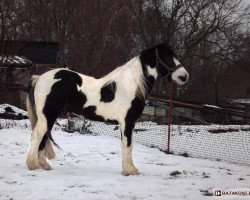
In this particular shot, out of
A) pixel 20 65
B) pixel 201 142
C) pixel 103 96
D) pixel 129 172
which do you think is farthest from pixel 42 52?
pixel 129 172

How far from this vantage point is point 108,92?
17.9 ft

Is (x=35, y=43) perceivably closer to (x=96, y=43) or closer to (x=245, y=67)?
(x=96, y=43)

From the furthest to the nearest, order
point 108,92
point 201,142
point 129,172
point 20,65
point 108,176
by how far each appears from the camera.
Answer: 1. point 20,65
2. point 201,142
3. point 108,92
4. point 129,172
5. point 108,176

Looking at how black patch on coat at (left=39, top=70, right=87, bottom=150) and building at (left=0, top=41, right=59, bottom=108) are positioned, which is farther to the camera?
building at (left=0, top=41, right=59, bottom=108)

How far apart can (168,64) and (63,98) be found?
1646 mm

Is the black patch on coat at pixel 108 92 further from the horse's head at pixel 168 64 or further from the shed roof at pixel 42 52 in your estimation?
the shed roof at pixel 42 52

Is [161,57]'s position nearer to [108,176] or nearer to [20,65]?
[108,176]

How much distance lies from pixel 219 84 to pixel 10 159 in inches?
888

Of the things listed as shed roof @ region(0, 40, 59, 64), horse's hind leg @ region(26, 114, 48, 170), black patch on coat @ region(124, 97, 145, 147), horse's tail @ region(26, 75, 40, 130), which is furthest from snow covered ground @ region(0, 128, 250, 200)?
shed roof @ region(0, 40, 59, 64)

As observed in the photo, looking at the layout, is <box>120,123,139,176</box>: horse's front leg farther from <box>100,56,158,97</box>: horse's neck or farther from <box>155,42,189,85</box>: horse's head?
<box>155,42,189,85</box>: horse's head

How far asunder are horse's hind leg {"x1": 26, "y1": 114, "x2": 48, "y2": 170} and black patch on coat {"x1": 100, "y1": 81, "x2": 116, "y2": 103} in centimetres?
93

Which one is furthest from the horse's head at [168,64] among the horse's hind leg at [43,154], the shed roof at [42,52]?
the shed roof at [42,52]

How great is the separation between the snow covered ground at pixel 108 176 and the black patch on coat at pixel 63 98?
27.2 inches

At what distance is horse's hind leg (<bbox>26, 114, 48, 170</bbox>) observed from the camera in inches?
209
